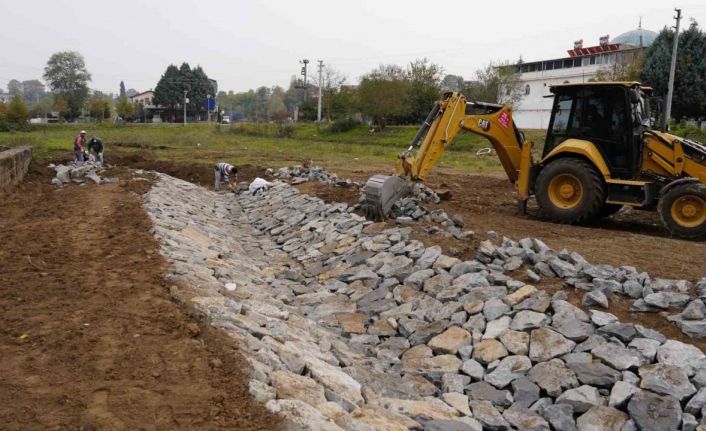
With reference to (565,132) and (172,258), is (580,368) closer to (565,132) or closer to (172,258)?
(172,258)

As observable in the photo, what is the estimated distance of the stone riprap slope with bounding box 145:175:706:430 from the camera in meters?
5.29

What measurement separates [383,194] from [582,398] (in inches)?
245

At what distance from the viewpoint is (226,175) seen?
66.0 feet

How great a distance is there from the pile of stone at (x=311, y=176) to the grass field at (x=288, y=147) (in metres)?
4.59

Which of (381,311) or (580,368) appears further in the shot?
(381,311)

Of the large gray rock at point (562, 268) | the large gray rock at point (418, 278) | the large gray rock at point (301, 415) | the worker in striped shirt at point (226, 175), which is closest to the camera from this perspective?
the large gray rock at point (301, 415)

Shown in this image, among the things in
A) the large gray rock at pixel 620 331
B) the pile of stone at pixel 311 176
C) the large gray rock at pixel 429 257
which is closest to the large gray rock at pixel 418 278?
the large gray rock at pixel 429 257

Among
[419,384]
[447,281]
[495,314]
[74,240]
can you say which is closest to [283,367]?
[419,384]

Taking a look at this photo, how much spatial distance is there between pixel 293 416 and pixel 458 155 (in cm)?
3058

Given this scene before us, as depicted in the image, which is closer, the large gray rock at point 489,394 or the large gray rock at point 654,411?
the large gray rock at point 654,411

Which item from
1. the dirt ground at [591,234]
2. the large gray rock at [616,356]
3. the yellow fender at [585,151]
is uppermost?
the yellow fender at [585,151]

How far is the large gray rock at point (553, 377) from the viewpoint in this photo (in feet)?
19.3

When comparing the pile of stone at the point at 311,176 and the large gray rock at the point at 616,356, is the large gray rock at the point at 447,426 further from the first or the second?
the pile of stone at the point at 311,176

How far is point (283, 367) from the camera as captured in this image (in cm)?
529
